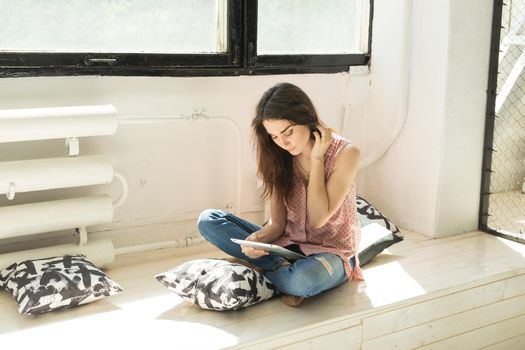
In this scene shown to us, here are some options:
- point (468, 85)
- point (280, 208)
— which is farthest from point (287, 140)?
point (468, 85)

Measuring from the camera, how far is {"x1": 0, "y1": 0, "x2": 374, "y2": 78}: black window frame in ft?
7.77

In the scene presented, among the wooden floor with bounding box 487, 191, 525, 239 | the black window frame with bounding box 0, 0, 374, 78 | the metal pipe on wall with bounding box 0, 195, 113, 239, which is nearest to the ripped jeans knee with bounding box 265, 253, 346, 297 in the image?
the metal pipe on wall with bounding box 0, 195, 113, 239

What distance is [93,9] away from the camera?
2459mm

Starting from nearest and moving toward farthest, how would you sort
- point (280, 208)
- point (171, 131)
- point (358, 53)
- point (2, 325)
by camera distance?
point (2, 325) → point (280, 208) → point (171, 131) → point (358, 53)

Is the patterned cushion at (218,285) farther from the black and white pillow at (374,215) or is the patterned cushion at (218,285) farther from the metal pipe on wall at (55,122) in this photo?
the black and white pillow at (374,215)

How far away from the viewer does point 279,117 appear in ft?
6.61

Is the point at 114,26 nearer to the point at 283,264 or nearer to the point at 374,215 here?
the point at 283,264

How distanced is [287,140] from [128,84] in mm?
819

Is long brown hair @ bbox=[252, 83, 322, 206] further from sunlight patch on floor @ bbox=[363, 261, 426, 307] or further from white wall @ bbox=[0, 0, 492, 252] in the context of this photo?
white wall @ bbox=[0, 0, 492, 252]

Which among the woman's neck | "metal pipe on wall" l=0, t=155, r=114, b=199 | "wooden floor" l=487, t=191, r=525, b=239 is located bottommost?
"wooden floor" l=487, t=191, r=525, b=239

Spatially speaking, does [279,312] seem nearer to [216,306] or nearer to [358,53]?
[216,306]

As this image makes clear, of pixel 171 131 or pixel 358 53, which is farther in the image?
pixel 358 53

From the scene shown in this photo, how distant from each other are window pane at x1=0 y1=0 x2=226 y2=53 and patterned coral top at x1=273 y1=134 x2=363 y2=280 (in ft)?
2.56

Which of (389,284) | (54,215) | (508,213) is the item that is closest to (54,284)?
(54,215)
